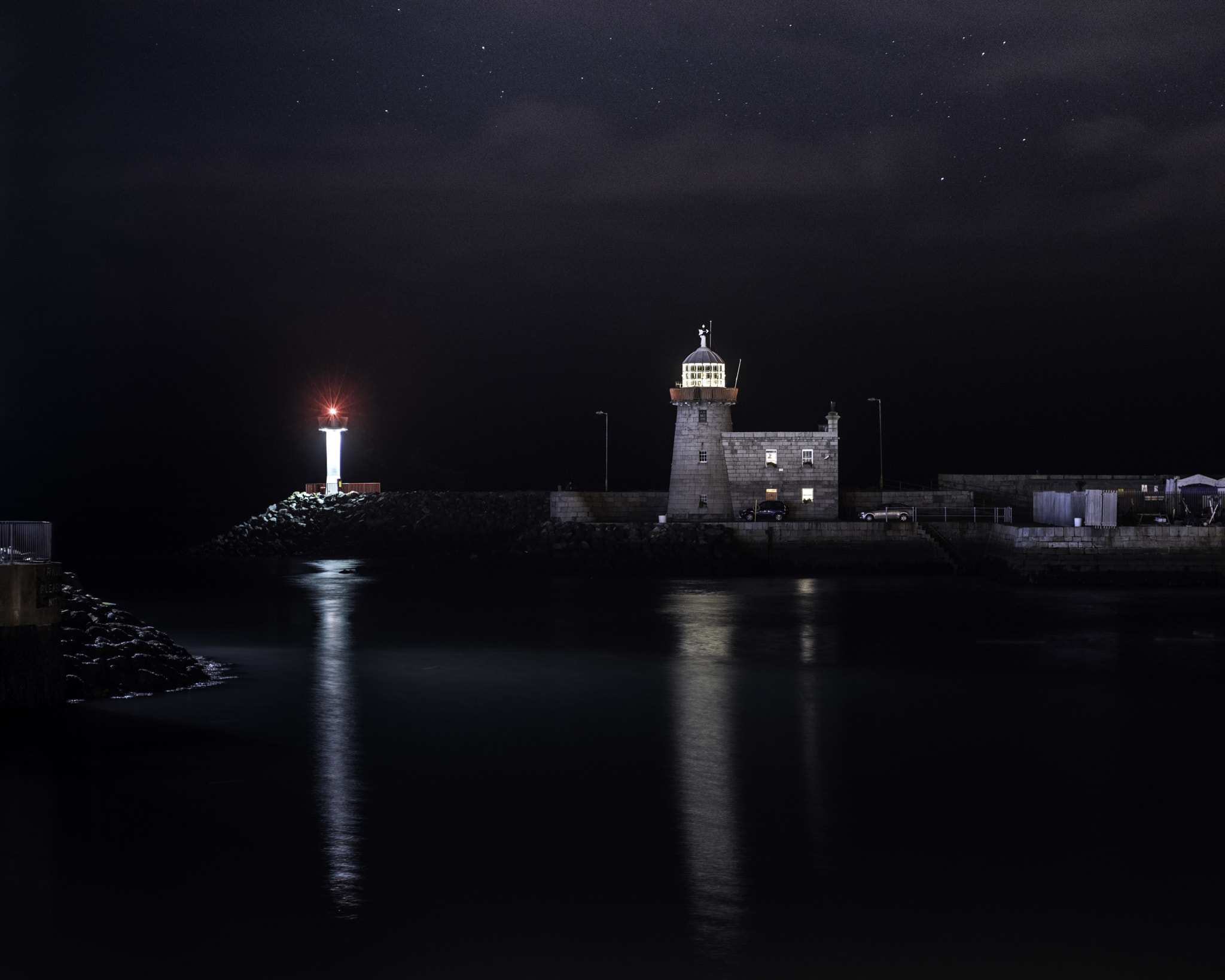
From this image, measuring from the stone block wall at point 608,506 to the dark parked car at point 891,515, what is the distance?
7877 mm

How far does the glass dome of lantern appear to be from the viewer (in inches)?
1735

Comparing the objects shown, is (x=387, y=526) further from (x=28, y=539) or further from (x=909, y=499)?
(x=28, y=539)

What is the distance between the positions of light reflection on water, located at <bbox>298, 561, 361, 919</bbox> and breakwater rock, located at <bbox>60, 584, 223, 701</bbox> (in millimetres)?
2214

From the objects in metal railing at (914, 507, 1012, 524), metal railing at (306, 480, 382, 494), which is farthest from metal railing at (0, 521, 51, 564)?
metal railing at (306, 480, 382, 494)

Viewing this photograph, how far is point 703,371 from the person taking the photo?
145 feet

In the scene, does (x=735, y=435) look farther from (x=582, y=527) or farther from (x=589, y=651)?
(x=589, y=651)

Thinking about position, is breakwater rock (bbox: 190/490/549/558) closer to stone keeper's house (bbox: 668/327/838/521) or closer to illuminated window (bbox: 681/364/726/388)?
stone keeper's house (bbox: 668/327/838/521)

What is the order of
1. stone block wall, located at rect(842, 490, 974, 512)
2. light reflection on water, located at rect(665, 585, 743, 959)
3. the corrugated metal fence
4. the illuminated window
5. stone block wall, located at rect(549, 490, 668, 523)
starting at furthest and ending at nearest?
stone block wall, located at rect(549, 490, 668, 523)
the illuminated window
stone block wall, located at rect(842, 490, 974, 512)
the corrugated metal fence
light reflection on water, located at rect(665, 585, 743, 959)

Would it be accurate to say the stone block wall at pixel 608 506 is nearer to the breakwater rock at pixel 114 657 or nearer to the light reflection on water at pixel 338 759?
the light reflection on water at pixel 338 759

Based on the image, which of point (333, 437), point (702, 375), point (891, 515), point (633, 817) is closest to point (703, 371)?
point (702, 375)

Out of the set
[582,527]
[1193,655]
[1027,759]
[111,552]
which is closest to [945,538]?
[582,527]

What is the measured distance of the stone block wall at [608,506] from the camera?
148ft

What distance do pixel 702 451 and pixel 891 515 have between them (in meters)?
7.29

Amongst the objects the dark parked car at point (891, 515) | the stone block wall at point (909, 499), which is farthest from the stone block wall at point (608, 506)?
the dark parked car at point (891, 515)
